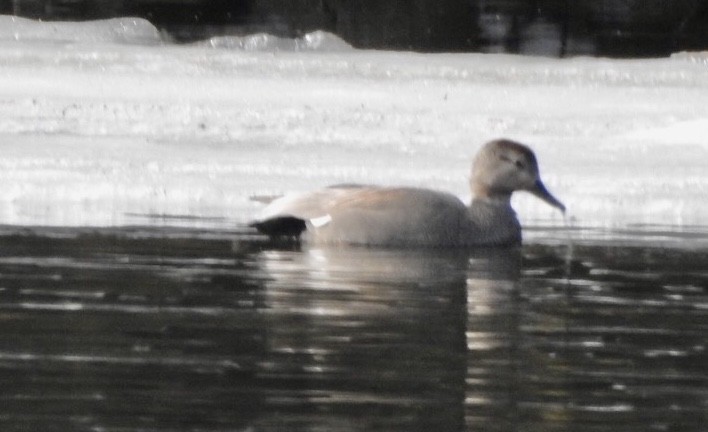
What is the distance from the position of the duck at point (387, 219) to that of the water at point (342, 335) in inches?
7.8

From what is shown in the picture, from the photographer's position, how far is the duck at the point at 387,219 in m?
10.2

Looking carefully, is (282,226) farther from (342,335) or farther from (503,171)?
(342,335)

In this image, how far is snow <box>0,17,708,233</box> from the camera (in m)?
12.3

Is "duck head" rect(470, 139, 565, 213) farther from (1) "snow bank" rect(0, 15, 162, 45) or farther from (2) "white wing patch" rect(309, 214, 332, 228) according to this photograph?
(1) "snow bank" rect(0, 15, 162, 45)

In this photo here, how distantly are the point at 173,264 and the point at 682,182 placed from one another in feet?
15.9

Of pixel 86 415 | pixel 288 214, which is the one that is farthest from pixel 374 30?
pixel 86 415

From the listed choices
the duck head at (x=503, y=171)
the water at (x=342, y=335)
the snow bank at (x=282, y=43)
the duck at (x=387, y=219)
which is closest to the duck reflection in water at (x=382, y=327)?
the water at (x=342, y=335)

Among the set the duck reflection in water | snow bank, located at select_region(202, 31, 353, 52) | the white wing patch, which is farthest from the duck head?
snow bank, located at select_region(202, 31, 353, 52)

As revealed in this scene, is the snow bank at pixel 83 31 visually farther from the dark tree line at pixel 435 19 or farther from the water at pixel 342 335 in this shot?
the water at pixel 342 335

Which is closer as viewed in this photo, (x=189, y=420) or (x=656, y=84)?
(x=189, y=420)

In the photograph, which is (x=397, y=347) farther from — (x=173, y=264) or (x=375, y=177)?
(x=375, y=177)

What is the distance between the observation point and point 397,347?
684 centimetres

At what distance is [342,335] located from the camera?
712 centimetres

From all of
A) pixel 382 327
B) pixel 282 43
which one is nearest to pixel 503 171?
pixel 382 327
